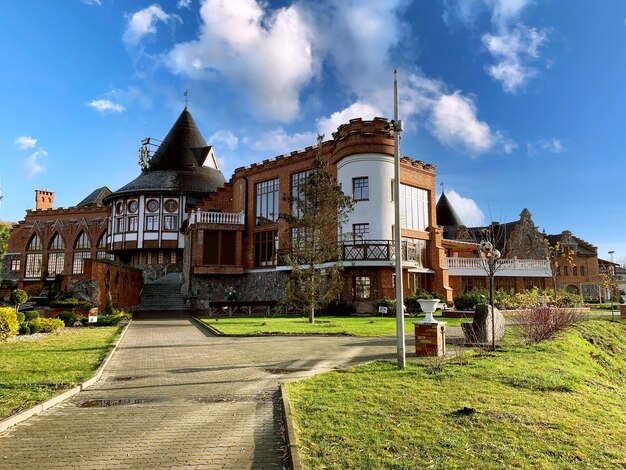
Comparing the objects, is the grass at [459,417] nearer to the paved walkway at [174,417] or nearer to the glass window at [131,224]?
the paved walkway at [174,417]

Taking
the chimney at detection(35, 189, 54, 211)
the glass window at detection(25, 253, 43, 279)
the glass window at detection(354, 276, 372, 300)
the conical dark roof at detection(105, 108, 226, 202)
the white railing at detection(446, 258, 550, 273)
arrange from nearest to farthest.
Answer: the glass window at detection(354, 276, 372, 300)
the white railing at detection(446, 258, 550, 273)
the conical dark roof at detection(105, 108, 226, 202)
the glass window at detection(25, 253, 43, 279)
the chimney at detection(35, 189, 54, 211)

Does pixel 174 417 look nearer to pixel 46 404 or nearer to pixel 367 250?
pixel 46 404

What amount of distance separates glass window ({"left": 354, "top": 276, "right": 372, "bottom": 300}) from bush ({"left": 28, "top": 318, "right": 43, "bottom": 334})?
15862 mm

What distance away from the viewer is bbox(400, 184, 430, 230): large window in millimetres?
28672

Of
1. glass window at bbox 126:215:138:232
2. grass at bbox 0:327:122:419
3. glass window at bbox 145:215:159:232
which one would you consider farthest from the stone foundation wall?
grass at bbox 0:327:122:419

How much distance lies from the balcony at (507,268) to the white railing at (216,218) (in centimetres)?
1606

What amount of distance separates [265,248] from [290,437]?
1120 inches

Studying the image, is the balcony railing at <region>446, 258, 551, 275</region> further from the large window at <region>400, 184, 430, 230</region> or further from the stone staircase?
the stone staircase

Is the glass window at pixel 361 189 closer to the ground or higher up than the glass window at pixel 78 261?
higher up

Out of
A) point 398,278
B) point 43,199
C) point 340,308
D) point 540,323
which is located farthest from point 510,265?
point 43,199

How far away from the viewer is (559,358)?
1039 cm

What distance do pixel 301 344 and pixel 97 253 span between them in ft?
147

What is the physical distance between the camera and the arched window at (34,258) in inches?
2076

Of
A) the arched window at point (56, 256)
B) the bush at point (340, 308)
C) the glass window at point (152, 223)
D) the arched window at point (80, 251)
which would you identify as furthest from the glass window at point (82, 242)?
the bush at point (340, 308)
